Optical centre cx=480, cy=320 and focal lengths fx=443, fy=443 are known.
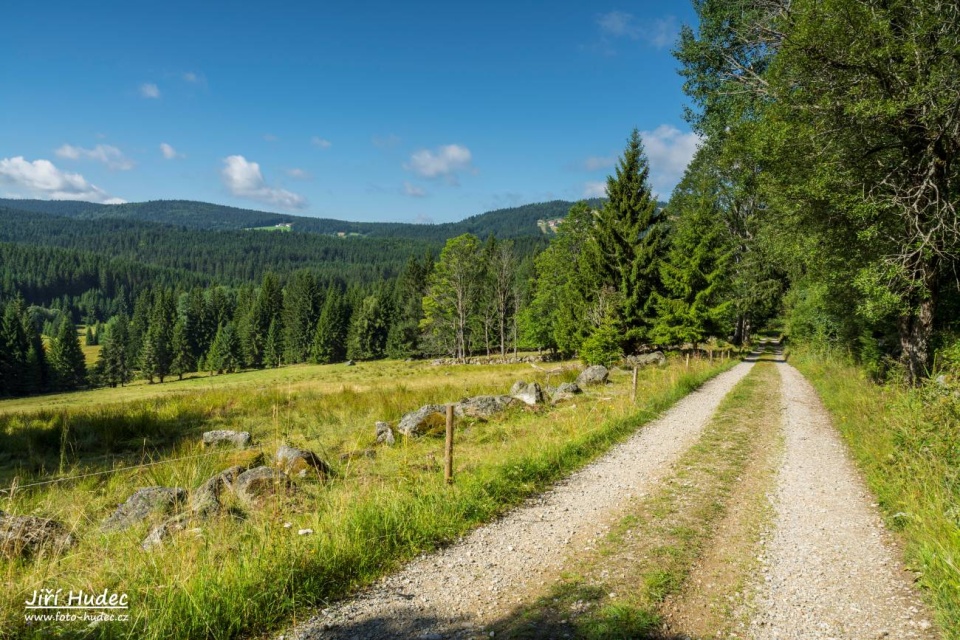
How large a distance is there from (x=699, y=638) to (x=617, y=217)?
26646 mm

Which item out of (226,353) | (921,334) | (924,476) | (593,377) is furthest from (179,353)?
(924,476)

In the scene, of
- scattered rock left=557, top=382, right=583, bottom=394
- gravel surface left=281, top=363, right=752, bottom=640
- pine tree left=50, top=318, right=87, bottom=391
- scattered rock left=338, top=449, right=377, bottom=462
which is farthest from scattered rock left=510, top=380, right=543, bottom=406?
pine tree left=50, top=318, right=87, bottom=391

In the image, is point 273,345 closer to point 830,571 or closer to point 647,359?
point 647,359

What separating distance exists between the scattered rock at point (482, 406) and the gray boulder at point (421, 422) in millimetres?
1113

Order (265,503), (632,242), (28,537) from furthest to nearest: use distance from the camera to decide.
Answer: (632,242) → (265,503) → (28,537)

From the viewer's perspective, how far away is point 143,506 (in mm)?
6340

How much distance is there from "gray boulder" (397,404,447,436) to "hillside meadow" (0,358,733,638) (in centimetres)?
43

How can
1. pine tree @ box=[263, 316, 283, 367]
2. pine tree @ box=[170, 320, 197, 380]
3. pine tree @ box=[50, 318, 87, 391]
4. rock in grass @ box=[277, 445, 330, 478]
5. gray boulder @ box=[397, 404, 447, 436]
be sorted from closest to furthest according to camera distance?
rock in grass @ box=[277, 445, 330, 478]
gray boulder @ box=[397, 404, 447, 436]
pine tree @ box=[50, 318, 87, 391]
pine tree @ box=[170, 320, 197, 380]
pine tree @ box=[263, 316, 283, 367]

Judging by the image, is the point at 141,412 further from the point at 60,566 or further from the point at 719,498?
the point at 719,498

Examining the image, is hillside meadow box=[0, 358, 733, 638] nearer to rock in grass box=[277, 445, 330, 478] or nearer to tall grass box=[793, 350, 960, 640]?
rock in grass box=[277, 445, 330, 478]

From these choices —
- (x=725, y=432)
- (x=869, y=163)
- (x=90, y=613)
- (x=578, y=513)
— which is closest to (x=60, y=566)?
(x=90, y=613)

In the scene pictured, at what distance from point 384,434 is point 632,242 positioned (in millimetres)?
20963

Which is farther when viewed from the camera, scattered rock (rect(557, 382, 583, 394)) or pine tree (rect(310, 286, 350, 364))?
pine tree (rect(310, 286, 350, 364))

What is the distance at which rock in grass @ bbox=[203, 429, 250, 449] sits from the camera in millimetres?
11977
